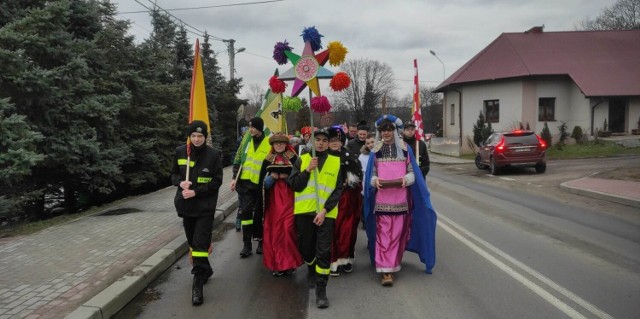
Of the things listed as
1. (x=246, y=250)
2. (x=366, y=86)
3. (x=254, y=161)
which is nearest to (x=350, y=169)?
(x=254, y=161)

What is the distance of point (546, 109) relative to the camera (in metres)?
30.9

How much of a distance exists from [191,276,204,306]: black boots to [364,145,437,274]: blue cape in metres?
2.09

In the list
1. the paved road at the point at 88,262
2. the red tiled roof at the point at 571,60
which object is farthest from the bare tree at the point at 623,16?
the paved road at the point at 88,262

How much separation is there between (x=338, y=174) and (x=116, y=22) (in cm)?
1096

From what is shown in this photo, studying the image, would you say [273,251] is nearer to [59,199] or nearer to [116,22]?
[59,199]

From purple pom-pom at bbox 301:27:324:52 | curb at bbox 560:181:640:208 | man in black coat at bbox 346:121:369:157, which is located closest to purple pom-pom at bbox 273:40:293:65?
purple pom-pom at bbox 301:27:324:52

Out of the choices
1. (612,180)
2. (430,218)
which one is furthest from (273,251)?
(612,180)

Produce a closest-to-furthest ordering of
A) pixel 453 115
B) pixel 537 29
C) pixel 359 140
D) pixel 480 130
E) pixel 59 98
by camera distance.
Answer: pixel 359 140, pixel 59 98, pixel 480 130, pixel 537 29, pixel 453 115

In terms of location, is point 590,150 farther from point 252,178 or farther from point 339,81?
point 339,81

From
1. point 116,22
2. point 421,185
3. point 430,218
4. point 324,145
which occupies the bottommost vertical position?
point 430,218

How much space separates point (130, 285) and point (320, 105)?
112 inches

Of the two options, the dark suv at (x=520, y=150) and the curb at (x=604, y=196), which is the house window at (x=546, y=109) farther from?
the curb at (x=604, y=196)

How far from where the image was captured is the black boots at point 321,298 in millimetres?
4688

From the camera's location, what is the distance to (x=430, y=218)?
562 cm
